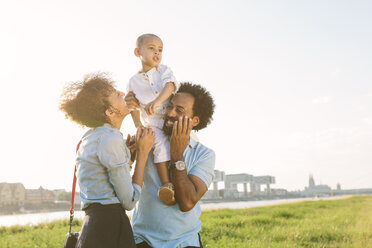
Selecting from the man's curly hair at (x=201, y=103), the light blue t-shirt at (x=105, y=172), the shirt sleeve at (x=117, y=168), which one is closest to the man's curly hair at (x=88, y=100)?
the light blue t-shirt at (x=105, y=172)

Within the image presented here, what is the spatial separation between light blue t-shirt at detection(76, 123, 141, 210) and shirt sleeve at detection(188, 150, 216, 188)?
530 millimetres

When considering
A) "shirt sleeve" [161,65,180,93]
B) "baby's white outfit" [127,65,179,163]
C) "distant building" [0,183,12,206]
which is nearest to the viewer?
"baby's white outfit" [127,65,179,163]

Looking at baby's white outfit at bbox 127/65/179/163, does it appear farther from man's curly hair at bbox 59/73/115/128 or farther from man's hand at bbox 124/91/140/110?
man's curly hair at bbox 59/73/115/128

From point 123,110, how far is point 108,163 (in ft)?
1.69

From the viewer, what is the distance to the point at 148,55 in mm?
3248

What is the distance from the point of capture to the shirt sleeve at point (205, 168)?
8.25 ft

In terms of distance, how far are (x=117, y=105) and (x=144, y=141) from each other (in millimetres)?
332

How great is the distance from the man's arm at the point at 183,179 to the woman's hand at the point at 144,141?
0.17m

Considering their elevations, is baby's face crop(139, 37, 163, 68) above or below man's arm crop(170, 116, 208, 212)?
above

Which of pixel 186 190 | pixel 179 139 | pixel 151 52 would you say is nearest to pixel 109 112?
pixel 179 139

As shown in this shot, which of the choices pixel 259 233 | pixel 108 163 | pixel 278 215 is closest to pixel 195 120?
pixel 108 163

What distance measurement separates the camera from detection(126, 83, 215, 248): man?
2326mm

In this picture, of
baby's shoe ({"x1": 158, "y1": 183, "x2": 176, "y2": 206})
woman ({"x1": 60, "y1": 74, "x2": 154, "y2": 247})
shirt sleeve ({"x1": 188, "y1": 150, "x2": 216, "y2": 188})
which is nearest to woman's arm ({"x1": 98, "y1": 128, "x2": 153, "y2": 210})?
woman ({"x1": 60, "y1": 74, "x2": 154, "y2": 247})

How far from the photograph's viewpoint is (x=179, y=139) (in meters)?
2.51
